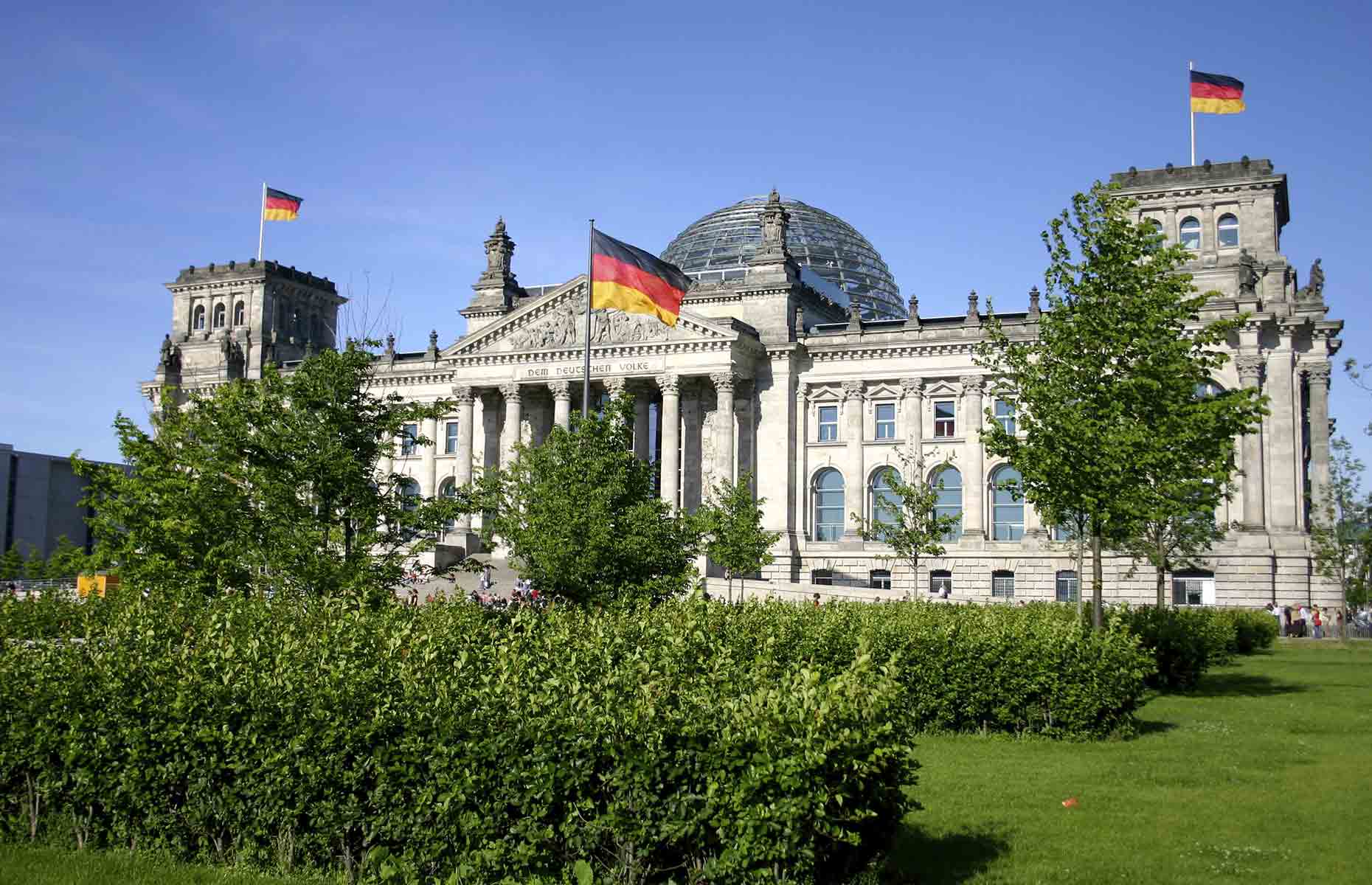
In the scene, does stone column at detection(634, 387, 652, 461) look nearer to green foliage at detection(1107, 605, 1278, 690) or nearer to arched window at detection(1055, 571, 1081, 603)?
arched window at detection(1055, 571, 1081, 603)

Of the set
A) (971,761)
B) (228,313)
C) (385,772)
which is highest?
(228,313)

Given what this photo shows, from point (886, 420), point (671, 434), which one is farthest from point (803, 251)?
point (671, 434)

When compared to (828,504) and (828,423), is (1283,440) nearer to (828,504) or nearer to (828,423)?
(828,423)

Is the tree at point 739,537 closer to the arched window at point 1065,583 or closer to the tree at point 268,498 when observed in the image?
the arched window at point 1065,583

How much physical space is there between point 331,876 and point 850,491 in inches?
2253

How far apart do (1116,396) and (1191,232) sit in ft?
125

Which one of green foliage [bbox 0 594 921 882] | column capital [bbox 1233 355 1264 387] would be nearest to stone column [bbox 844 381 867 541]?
column capital [bbox 1233 355 1264 387]

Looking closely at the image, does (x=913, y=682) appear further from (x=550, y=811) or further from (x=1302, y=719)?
(x=550, y=811)

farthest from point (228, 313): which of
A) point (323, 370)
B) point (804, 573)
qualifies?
point (323, 370)

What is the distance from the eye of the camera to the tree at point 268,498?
25.5 metres

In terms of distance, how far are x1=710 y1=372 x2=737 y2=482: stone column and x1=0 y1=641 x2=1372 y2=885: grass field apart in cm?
4224

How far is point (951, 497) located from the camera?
218ft

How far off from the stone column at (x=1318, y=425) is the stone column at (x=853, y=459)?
22.2 meters

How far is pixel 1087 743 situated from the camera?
70.4 feet
